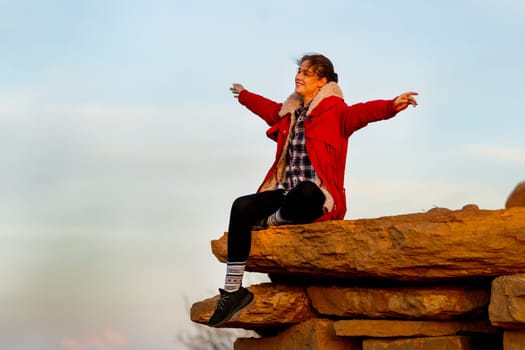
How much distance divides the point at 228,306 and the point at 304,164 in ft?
4.38

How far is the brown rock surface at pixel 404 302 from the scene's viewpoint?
6.82m

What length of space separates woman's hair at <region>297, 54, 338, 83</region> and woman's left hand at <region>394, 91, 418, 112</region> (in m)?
0.92

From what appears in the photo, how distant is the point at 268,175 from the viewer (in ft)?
25.5

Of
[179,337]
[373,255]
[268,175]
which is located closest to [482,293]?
[373,255]

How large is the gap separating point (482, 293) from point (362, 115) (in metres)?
1.73

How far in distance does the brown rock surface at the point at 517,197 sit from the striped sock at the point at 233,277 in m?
2.74

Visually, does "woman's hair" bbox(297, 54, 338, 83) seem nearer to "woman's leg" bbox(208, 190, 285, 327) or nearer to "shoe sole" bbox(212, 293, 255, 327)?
"woman's leg" bbox(208, 190, 285, 327)

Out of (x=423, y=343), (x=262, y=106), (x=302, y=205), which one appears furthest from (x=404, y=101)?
(x=423, y=343)

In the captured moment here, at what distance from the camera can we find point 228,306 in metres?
7.22

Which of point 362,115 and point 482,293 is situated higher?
point 362,115

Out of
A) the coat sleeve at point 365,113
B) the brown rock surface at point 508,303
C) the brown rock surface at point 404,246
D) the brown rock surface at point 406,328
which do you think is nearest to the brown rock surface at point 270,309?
the brown rock surface at point 404,246

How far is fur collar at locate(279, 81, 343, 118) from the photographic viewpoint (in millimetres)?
7684

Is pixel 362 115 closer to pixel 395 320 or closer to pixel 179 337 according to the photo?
pixel 395 320

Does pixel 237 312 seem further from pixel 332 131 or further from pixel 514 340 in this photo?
pixel 514 340
